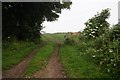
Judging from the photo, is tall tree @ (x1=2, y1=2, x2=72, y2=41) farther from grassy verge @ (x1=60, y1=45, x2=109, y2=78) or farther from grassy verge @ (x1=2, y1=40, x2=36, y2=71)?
grassy verge @ (x1=60, y1=45, x2=109, y2=78)

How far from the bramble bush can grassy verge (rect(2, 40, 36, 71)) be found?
19.2 feet

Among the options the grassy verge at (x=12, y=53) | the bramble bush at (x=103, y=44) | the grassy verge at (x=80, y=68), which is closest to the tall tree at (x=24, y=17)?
the grassy verge at (x=12, y=53)

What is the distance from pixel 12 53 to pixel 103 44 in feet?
27.6

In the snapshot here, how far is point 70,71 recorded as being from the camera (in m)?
17.7

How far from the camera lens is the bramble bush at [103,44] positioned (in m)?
17.7

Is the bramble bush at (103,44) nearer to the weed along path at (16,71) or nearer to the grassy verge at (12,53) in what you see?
the weed along path at (16,71)

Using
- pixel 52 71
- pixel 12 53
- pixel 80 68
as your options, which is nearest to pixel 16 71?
pixel 52 71

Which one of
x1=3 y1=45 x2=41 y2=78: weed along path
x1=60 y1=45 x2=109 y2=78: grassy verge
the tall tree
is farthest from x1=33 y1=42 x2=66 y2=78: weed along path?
the tall tree

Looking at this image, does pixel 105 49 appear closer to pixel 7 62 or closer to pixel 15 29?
pixel 7 62

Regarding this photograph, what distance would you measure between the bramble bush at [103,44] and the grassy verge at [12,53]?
19.2 ft

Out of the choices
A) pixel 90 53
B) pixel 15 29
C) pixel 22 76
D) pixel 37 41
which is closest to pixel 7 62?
pixel 22 76

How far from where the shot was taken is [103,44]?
78.8 ft

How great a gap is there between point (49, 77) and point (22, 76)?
1.64 metres

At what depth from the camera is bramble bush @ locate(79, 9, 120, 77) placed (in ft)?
58.2
